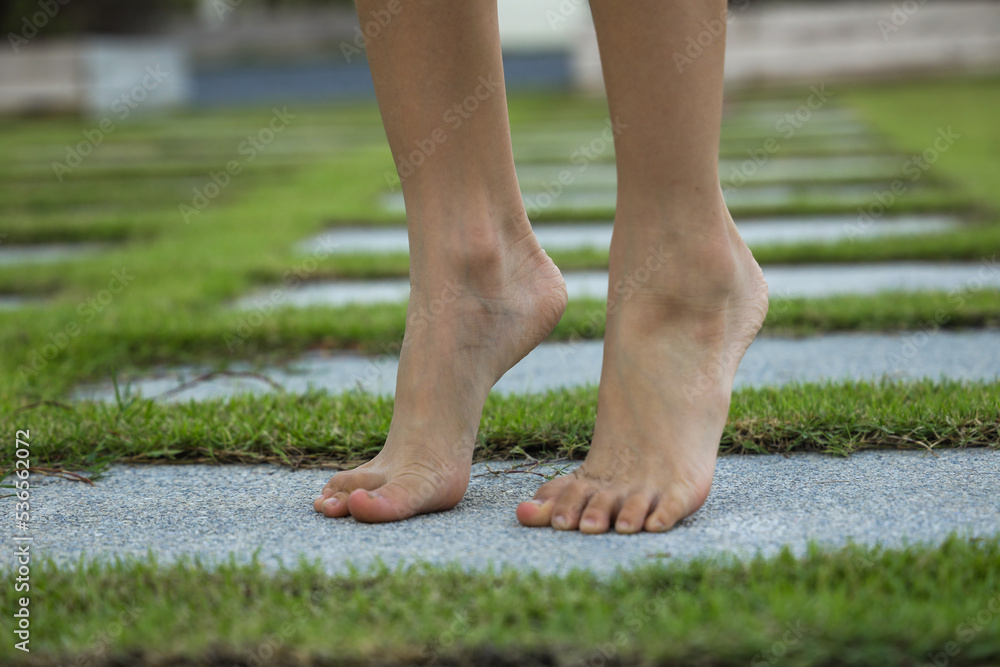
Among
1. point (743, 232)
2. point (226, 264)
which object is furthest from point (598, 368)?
point (743, 232)

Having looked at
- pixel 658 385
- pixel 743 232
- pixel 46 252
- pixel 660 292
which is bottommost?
pixel 743 232

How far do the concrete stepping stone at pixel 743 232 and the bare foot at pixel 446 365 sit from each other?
1740mm

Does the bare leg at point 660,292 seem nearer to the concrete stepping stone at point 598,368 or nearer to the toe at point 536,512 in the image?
the toe at point 536,512

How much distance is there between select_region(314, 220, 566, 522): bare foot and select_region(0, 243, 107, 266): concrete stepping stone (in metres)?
2.22

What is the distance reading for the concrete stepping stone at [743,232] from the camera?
313cm

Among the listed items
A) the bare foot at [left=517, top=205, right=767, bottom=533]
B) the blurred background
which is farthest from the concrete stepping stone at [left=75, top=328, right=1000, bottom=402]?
the blurred background

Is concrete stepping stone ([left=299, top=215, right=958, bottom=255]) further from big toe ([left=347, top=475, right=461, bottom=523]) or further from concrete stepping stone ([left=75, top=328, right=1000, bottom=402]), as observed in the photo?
big toe ([left=347, top=475, right=461, bottom=523])

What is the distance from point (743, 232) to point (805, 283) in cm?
92

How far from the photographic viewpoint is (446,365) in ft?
4.04

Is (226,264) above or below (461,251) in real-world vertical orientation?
below

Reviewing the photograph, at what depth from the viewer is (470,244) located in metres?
1.24

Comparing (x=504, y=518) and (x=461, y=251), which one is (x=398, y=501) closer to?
(x=504, y=518)

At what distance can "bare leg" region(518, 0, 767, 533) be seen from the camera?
3.47 ft

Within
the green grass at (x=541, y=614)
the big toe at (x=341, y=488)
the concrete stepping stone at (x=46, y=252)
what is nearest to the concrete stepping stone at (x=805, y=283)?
the concrete stepping stone at (x=46, y=252)
